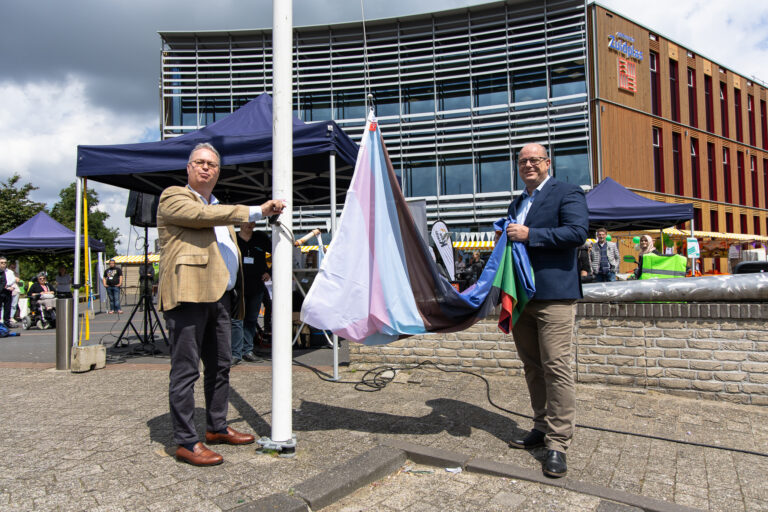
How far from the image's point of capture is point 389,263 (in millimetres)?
4000

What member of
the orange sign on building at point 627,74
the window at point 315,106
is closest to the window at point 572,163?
the orange sign on building at point 627,74

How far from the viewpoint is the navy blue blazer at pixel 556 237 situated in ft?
10.8

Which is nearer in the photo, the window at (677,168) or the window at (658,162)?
the window at (658,162)

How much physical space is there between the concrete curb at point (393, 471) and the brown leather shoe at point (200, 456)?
0.65m

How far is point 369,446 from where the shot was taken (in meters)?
3.54

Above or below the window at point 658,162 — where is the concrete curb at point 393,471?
below

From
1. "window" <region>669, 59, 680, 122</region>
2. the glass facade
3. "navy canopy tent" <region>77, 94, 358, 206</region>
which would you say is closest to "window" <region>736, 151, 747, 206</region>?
"window" <region>669, 59, 680, 122</region>

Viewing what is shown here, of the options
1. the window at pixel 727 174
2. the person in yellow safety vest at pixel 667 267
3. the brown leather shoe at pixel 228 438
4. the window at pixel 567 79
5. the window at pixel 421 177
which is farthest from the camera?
the window at pixel 727 174

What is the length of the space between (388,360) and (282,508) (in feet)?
12.3

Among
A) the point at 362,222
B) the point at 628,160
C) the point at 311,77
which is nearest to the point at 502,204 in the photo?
the point at 628,160

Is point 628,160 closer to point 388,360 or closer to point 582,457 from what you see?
point 388,360

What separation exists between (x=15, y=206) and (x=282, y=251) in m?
36.3

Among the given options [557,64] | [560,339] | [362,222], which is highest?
[557,64]

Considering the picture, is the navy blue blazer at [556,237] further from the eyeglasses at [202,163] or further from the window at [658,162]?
the window at [658,162]
